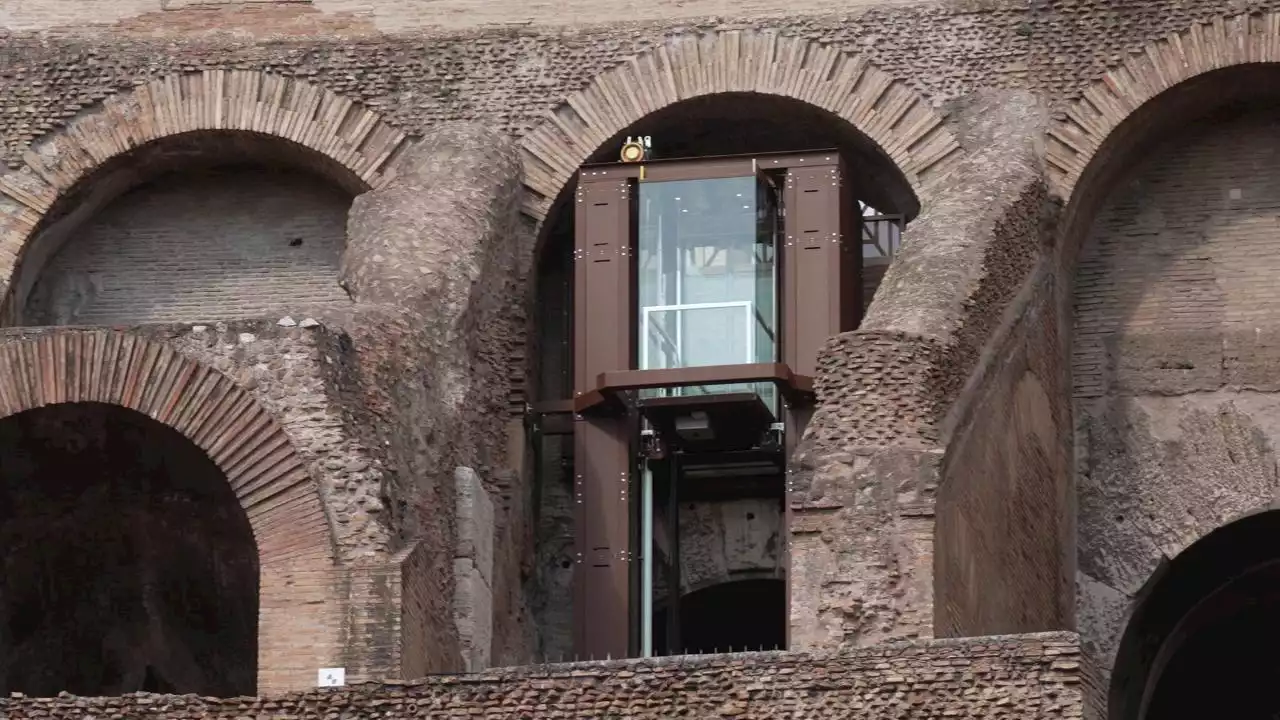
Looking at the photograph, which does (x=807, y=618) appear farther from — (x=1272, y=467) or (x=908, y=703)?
(x=1272, y=467)

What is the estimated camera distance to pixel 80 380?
17406mm

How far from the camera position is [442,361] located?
18.7m

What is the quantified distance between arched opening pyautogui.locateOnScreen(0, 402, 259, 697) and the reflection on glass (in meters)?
2.50

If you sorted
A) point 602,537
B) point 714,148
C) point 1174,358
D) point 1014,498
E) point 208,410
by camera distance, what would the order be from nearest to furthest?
point 208,410 → point 1014,498 → point 602,537 → point 1174,358 → point 714,148

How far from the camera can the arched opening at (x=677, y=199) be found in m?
20.0

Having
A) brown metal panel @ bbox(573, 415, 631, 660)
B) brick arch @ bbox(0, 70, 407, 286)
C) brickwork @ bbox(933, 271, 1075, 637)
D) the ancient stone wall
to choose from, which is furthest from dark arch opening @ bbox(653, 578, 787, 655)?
the ancient stone wall

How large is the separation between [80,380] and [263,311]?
3.45 metres

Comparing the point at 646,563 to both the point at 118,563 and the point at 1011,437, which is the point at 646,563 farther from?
the point at 118,563

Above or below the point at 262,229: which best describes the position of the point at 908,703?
below

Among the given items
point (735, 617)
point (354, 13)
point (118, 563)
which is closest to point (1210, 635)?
point (735, 617)

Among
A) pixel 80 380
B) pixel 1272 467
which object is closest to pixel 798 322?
pixel 1272 467

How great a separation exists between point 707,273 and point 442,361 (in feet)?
5.16

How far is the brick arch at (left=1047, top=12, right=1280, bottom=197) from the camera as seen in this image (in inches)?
779

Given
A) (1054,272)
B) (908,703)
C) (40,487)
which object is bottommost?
(908,703)
